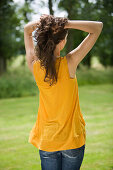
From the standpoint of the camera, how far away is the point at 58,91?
1.50 meters

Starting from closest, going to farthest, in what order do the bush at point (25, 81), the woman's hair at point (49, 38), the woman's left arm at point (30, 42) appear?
the woman's hair at point (49, 38) < the woman's left arm at point (30, 42) < the bush at point (25, 81)

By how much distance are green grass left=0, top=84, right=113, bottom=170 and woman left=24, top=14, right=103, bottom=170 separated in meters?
2.08

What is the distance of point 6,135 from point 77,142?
4.04 m

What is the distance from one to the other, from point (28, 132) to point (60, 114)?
4.11 metres

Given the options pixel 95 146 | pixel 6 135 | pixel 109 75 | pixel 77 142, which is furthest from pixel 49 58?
pixel 109 75

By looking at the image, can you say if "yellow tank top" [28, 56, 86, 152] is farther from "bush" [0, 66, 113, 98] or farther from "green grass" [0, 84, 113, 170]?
"bush" [0, 66, 113, 98]

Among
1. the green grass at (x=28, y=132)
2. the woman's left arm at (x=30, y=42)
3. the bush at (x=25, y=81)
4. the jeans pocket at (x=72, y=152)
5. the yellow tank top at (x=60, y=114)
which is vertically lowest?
the bush at (x=25, y=81)

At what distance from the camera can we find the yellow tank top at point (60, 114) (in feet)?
4.91

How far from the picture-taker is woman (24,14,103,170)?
57.6 inches

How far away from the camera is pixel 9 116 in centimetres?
714

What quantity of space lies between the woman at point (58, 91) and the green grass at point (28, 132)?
6.82 ft

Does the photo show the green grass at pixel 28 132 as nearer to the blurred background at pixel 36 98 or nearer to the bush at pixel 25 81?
the blurred background at pixel 36 98

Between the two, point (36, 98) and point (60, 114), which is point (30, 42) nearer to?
point (60, 114)

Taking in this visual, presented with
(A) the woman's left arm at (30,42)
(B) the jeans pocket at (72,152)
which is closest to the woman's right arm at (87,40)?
(A) the woman's left arm at (30,42)
